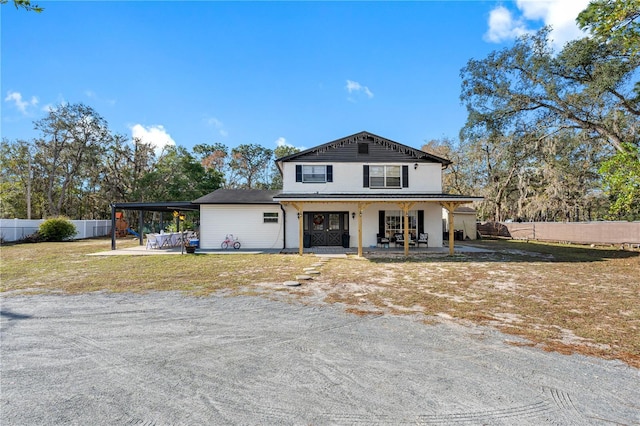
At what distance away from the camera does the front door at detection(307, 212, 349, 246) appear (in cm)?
1577

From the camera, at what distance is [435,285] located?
7.51 meters

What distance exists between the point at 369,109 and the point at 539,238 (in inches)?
617

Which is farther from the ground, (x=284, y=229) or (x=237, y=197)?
(x=237, y=197)

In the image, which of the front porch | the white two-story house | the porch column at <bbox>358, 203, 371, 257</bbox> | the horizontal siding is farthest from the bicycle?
the porch column at <bbox>358, 203, 371, 257</bbox>

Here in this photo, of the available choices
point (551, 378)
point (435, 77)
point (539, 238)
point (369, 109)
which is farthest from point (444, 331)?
point (539, 238)

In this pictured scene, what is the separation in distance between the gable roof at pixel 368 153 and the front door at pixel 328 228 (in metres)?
3.01

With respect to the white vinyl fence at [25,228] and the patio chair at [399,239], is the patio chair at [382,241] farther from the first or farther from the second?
the white vinyl fence at [25,228]

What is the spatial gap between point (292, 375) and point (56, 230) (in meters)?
26.1

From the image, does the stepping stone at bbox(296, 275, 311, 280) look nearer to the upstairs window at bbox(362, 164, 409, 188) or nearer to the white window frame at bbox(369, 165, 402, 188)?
the upstairs window at bbox(362, 164, 409, 188)

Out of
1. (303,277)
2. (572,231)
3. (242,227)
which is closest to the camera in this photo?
(303,277)

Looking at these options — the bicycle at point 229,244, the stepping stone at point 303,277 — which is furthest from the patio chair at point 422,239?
the bicycle at point 229,244

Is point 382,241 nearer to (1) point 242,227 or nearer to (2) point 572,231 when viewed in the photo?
(1) point 242,227

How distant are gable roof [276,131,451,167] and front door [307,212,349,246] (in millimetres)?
3008

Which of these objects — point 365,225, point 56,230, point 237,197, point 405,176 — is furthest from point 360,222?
point 56,230
